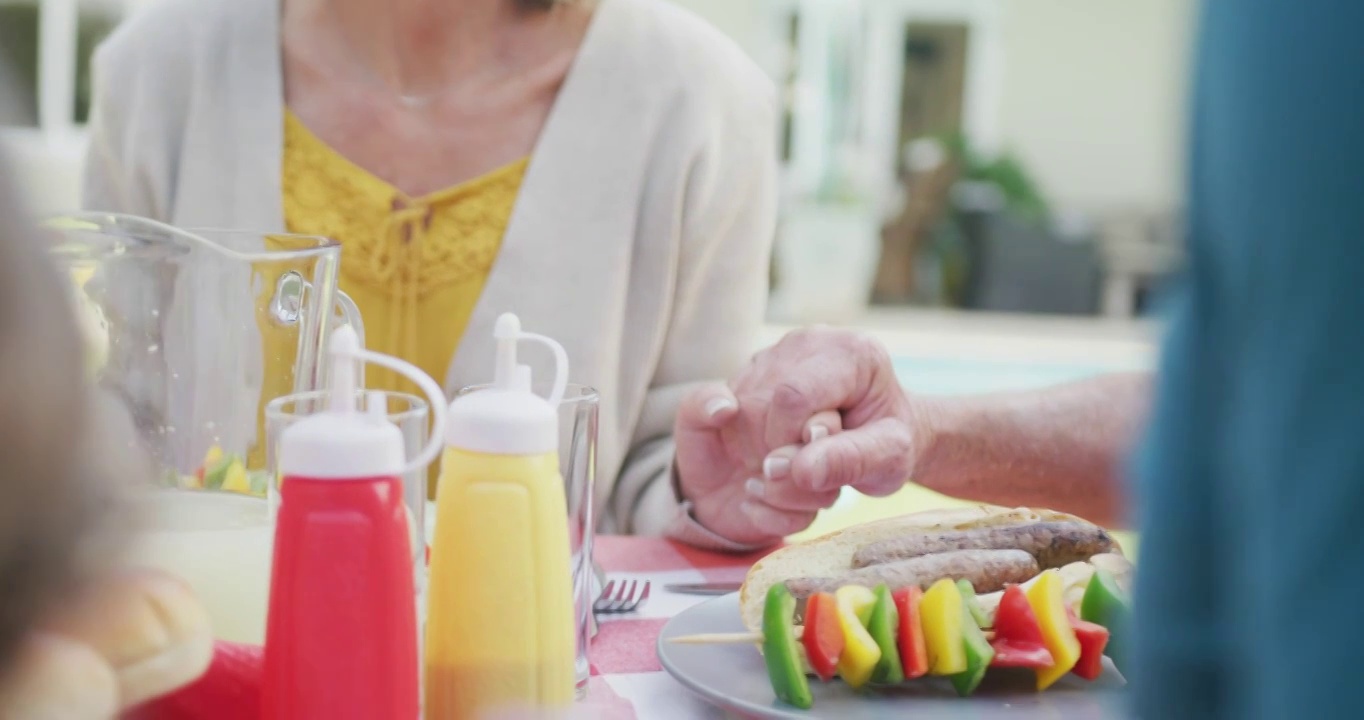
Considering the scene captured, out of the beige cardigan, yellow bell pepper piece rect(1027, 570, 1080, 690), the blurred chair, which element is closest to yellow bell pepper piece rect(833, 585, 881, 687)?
yellow bell pepper piece rect(1027, 570, 1080, 690)

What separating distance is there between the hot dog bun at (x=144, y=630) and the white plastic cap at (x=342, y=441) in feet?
0.24

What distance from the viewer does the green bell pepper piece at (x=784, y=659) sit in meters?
0.73

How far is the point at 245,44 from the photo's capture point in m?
1.57

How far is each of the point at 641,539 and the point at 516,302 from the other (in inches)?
17.0

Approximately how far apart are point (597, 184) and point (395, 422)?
39.2 inches

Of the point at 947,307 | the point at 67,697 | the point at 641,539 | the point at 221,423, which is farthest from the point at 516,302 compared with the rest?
the point at 947,307

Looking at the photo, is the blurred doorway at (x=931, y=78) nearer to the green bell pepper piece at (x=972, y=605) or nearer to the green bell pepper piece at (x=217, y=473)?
the green bell pepper piece at (x=972, y=605)

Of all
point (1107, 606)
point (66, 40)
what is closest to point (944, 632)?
point (1107, 606)

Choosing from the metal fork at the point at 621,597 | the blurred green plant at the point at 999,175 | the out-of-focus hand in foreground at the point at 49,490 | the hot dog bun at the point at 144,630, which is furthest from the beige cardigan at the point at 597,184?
the blurred green plant at the point at 999,175

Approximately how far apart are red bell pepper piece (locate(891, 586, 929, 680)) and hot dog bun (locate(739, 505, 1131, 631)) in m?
0.10

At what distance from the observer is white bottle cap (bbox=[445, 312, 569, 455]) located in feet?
2.00

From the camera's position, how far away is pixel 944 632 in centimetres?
76

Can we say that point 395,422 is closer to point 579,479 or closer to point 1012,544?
point 579,479

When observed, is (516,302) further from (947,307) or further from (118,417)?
(947,307)
